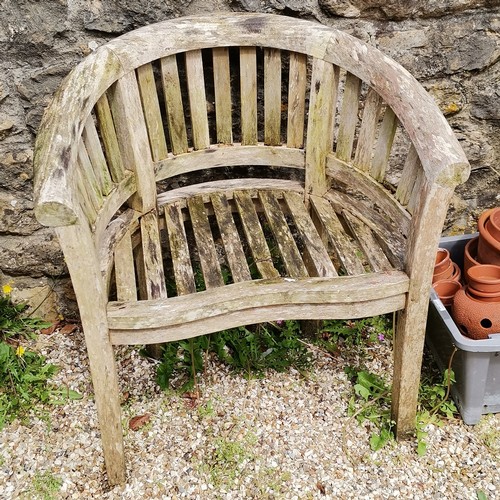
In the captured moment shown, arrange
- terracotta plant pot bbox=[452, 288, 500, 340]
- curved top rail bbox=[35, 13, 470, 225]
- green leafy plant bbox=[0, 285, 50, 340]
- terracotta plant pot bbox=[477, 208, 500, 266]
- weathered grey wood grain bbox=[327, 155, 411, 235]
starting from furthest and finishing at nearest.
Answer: green leafy plant bbox=[0, 285, 50, 340] < terracotta plant pot bbox=[477, 208, 500, 266] < terracotta plant pot bbox=[452, 288, 500, 340] < weathered grey wood grain bbox=[327, 155, 411, 235] < curved top rail bbox=[35, 13, 470, 225]

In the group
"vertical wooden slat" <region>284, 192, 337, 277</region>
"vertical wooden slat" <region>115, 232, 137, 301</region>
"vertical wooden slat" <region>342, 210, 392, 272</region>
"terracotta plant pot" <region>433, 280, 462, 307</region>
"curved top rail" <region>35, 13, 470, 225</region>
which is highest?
"curved top rail" <region>35, 13, 470, 225</region>

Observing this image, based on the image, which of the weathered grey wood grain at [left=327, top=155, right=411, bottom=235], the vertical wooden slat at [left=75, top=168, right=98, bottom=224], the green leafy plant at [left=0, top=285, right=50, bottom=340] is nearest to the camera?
the vertical wooden slat at [left=75, top=168, right=98, bottom=224]

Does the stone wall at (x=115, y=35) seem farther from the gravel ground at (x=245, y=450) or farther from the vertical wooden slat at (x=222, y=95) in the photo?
the gravel ground at (x=245, y=450)

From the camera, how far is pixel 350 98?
1.93 metres

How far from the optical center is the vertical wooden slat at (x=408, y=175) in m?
1.67

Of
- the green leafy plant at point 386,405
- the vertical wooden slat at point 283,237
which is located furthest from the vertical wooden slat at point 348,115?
the green leafy plant at point 386,405

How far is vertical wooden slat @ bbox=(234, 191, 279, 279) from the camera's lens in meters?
1.82

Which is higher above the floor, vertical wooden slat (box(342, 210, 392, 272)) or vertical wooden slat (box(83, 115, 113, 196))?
vertical wooden slat (box(83, 115, 113, 196))

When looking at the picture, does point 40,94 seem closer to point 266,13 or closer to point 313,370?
point 266,13

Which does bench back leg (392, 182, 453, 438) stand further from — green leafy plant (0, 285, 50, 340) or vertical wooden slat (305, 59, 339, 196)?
green leafy plant (0, 285, 50, 340)

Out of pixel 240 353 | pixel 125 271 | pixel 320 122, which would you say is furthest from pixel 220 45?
pixel 240 353

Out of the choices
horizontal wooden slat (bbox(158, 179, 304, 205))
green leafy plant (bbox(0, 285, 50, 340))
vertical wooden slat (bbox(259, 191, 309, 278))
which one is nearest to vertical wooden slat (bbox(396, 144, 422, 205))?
vertical wooden slat (bbox(259, 191, 309, 278))

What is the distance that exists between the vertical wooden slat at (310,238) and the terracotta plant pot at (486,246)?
606 mm

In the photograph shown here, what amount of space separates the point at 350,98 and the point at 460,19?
57cm
